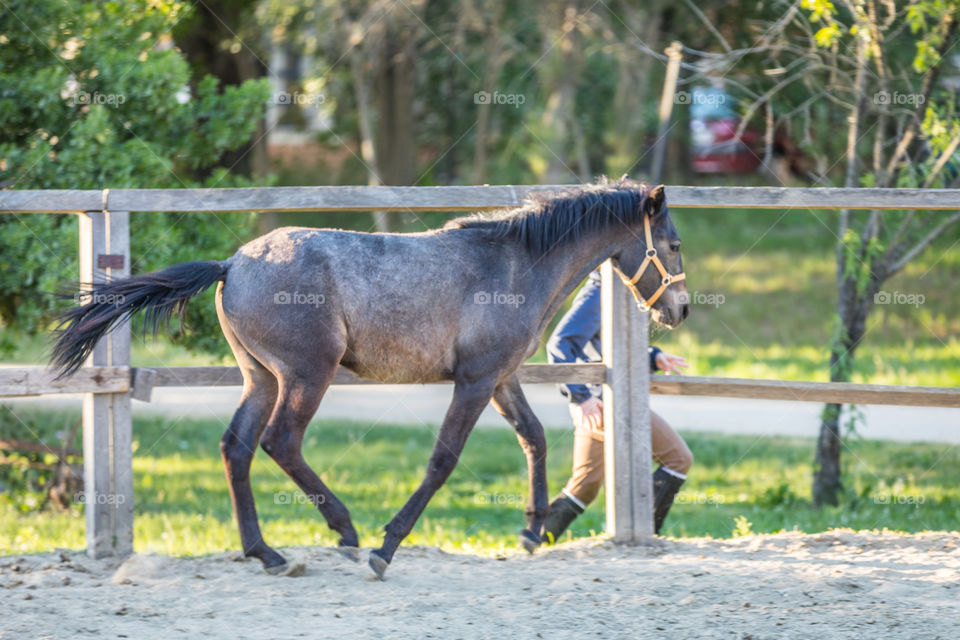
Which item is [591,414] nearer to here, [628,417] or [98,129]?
[628,417]

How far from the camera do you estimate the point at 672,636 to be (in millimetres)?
4039

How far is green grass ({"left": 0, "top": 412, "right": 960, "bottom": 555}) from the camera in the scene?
6801 mm

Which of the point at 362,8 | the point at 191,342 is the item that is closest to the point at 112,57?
the point at 191,342

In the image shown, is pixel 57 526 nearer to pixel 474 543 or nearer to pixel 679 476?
pixel 474 543

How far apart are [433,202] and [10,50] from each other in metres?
4.36

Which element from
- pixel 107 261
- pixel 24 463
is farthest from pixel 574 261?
pixel 24 463

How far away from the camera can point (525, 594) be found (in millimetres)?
4539

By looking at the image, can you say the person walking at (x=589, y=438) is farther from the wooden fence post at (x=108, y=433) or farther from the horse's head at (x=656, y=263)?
the wooden fence post at (x=108, y=433)

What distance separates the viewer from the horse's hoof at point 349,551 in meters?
4.91

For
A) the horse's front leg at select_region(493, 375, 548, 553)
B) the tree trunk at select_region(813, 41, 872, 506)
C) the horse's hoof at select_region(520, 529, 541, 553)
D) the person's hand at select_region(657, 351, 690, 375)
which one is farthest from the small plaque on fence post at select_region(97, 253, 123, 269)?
the tree trunk at select_region(813, 41, 872, 506)

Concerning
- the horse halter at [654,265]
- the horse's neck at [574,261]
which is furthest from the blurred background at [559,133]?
the horse's neck at [574,261]

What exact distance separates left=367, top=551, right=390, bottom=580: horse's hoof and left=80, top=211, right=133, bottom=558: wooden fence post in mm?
1262

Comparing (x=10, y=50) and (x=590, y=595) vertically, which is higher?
(x=10, y=50)

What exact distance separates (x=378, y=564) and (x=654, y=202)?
2212 mm
